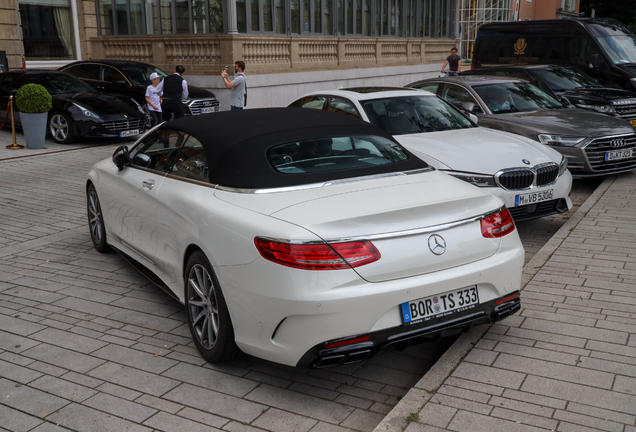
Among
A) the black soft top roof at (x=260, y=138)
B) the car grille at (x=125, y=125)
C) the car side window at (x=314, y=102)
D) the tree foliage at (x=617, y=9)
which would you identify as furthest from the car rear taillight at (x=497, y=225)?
the tree foliage at (x=617, y=9)

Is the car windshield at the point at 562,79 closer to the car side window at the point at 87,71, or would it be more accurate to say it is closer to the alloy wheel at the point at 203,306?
the alloy wheel at the point at 203,306

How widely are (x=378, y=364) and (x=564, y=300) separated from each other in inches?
66.5

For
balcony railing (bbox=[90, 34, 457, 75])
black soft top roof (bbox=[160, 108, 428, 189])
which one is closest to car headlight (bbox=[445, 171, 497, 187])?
black soft top roof (bbox=[160, 108, 428, 189])

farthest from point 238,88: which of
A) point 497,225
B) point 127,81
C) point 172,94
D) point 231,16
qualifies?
point 497,225

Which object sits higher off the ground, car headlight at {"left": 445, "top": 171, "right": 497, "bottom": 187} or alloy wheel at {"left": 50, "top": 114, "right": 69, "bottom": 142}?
car headlight at {"left": 445, "top": 171, "right": 497, "bottom": 187}

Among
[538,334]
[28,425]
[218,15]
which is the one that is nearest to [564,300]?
[538,334]

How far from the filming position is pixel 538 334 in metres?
4.48

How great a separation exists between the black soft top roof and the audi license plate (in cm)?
103

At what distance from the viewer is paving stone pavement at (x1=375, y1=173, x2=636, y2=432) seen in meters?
3.39

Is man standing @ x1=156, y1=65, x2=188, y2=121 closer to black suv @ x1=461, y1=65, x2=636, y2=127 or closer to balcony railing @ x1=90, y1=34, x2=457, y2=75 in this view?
balcony railing @ x1=90, y1=34, x2=457, y2=75

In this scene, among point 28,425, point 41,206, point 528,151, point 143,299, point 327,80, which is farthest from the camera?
point 327,80

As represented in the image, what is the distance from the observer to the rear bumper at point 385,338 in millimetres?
3592

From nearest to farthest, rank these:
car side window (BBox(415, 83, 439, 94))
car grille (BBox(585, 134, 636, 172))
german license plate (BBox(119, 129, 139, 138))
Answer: car grille (BBox(585, 134, 636, 172)), car side window (BBox(415, 83, 439, 94)), german license plate (BBox(119, 129, 139, 138))

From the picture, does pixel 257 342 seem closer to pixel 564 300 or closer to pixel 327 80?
pixel 564 300
